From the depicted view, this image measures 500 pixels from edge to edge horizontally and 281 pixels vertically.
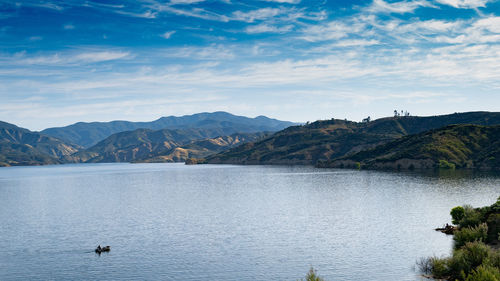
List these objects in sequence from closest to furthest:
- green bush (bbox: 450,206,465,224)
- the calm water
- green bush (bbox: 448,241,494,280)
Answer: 1. green bush (bbox: 448,241,494,280)
2. the calm water
3. green bush (bbox: 450,206,465,224)

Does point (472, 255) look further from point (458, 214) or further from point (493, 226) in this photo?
point (458, 214)

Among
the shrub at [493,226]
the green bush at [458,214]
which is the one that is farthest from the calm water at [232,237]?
the shrub at [493,226]

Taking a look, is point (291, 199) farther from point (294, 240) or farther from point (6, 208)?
point (6, 208)

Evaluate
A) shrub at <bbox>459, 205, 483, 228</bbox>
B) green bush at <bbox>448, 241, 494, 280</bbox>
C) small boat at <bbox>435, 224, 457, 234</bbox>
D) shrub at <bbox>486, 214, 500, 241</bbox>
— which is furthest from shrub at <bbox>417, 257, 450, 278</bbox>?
small boat at <bbox>435, 224, 457, 234</bbox>

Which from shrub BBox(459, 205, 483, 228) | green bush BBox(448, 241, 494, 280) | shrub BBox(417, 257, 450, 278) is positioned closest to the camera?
green bush BBox(448, 241, 494, 280)

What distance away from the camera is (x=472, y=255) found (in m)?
47.8

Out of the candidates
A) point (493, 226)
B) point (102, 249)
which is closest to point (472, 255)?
point (493, 226)

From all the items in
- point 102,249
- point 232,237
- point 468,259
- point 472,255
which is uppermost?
point 472,255

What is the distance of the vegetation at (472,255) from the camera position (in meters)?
40.7

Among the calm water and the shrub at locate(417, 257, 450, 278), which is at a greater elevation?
the shrub at locate(417, 257, 450, 278)

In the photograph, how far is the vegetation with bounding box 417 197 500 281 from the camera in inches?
1601

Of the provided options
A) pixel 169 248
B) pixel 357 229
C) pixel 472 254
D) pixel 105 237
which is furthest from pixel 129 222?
pixel 472 254

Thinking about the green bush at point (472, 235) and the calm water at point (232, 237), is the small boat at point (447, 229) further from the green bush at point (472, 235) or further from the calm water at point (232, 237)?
the green bush at point (472, 235)

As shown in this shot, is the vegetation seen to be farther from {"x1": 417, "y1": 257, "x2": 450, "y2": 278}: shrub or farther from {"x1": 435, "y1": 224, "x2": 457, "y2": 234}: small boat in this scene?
{"x1": 435, "y1": 224, "x2": 457, "y2": 234}: small boat
